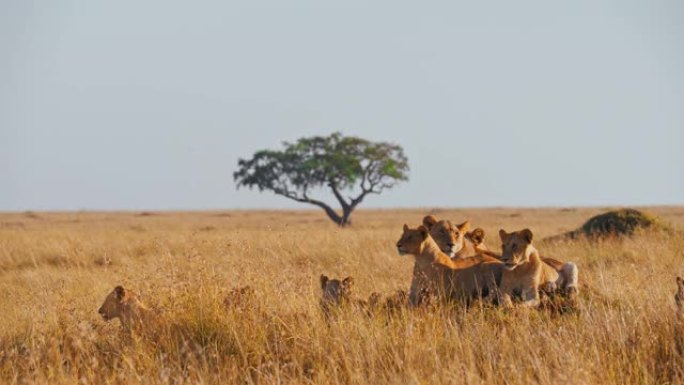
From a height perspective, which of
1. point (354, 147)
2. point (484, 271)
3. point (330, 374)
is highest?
point (354, 147)

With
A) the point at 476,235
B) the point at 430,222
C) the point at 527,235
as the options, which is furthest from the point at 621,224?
the point at 527,235

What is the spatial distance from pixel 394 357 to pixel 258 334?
1367mm

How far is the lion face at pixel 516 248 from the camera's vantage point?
799 cm

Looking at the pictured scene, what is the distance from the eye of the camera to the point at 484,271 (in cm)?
853

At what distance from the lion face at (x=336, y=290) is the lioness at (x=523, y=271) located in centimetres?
143

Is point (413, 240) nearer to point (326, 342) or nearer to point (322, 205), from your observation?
point (326, 342)

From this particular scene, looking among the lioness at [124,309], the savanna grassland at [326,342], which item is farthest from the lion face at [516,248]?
the lioness at [124,309]

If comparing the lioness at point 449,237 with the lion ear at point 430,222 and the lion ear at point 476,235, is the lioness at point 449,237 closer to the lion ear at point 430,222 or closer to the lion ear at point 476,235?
the lion ear at point 430,222

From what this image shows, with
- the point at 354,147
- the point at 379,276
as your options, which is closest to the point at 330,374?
the point at 379,276

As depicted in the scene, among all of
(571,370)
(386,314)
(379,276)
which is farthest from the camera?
(379,276)

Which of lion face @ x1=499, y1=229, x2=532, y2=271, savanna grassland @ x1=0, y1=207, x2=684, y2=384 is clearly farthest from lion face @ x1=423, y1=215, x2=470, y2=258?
lion face @ x1=499, y1=229, x2=532, y2=271

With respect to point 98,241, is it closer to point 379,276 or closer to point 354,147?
point 379,276

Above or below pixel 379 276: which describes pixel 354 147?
above

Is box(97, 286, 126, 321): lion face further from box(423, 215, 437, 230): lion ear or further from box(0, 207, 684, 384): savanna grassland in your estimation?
box(423, 215, 437, 230): lion ear
